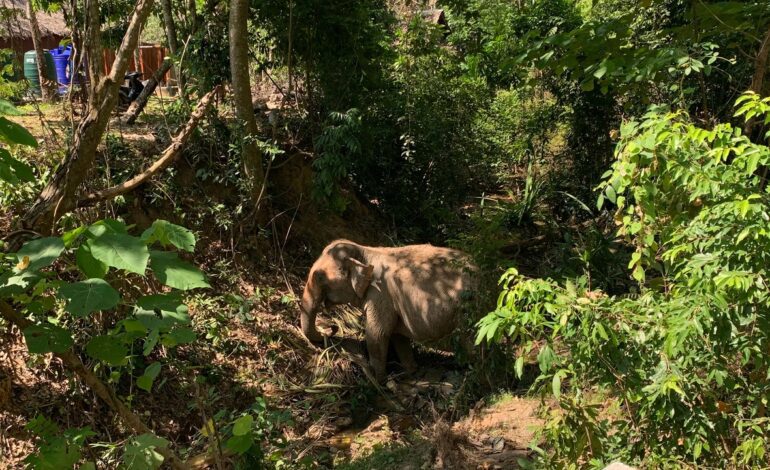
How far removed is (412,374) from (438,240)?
272 cm

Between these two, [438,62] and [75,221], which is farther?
[438,62]

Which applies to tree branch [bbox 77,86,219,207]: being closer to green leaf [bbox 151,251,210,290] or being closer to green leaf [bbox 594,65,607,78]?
green leaf [bbox 151,251,210,290]

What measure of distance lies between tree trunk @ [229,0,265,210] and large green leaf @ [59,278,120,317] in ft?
21.5

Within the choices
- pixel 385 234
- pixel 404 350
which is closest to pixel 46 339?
pixel 404 350

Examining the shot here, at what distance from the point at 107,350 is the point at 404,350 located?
6.08 meters

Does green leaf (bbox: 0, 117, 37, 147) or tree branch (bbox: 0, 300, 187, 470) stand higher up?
green leaf (bbox: 0, 117, 37, 147)

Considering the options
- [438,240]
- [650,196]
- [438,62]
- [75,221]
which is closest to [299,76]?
[438,62]

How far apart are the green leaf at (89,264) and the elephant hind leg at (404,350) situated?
20.8ft

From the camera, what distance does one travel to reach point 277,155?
960 cm

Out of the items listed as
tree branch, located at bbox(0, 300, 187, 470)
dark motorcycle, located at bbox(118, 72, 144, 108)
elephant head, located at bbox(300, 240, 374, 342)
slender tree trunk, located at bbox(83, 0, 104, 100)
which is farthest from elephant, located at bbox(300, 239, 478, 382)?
dark motorcycle, located at bbox(118, 72, 144, 108)

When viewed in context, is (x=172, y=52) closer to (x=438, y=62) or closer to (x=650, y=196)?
(x=438, y=62)

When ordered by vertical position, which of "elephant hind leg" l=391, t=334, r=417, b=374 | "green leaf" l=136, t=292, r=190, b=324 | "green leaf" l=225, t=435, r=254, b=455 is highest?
"green leaf" l=136, t=292, r=190, b=324

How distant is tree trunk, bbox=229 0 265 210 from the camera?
314 inches

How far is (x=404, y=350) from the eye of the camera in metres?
8.20
